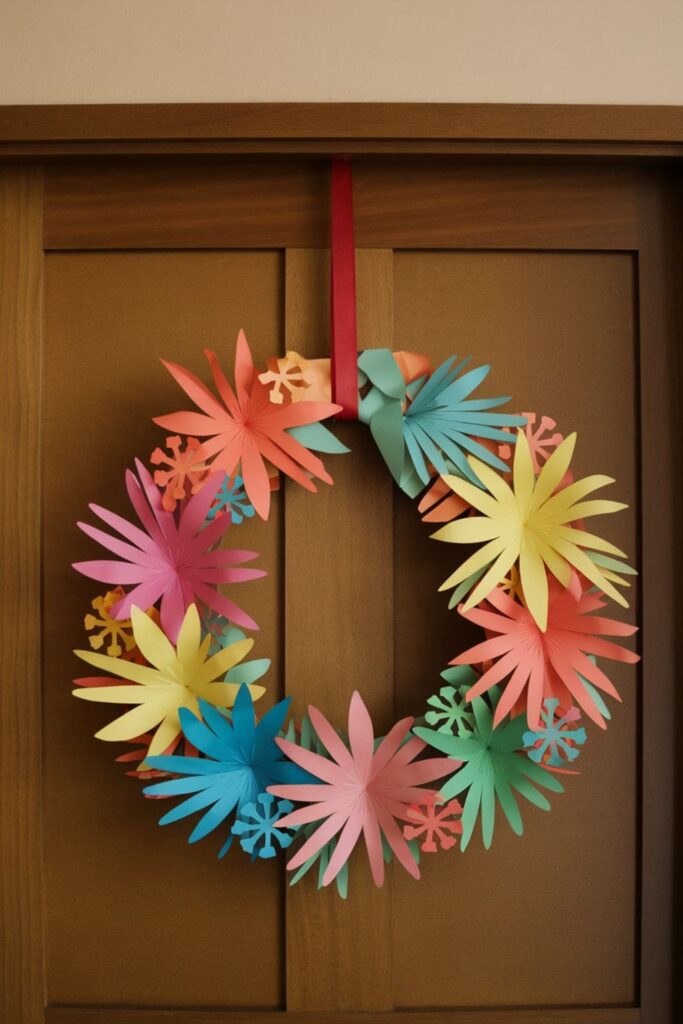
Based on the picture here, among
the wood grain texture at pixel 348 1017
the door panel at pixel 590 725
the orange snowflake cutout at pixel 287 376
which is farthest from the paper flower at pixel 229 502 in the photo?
the wood grain texture at pixel 348 1017

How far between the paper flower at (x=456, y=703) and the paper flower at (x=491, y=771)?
0.01m

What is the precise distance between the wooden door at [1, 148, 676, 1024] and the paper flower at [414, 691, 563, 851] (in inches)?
4.2

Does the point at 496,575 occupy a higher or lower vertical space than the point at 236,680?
higher

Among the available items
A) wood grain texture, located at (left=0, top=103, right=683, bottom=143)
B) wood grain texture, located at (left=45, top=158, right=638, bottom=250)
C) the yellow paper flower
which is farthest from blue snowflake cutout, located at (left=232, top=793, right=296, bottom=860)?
wood grain texture, located at (left=0, top=103, right=683, bottom=143)

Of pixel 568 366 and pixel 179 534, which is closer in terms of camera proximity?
pixel 179 534

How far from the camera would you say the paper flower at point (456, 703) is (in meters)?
0.91

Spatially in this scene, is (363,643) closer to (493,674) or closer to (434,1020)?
(493,674)

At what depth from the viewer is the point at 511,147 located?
972mm

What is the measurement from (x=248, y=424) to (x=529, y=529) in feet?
1.19

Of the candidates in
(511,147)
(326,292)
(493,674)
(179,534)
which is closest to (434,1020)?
(493,674)

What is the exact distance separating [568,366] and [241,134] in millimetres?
510

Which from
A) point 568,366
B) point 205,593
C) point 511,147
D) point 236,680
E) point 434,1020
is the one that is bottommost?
point 434,1020

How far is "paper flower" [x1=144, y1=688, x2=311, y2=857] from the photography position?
0.89 metres

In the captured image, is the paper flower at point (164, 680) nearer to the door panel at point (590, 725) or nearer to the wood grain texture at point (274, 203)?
the door panel at point (590, 725)
